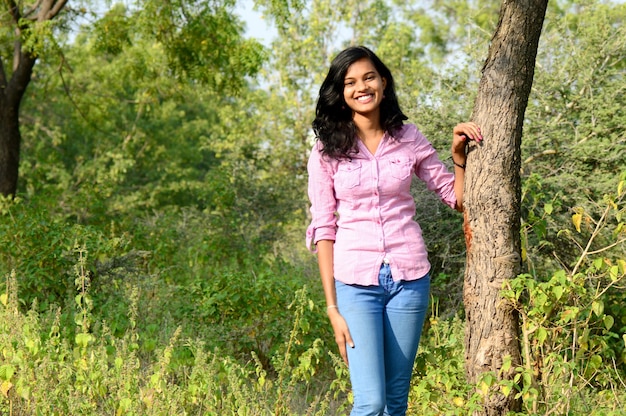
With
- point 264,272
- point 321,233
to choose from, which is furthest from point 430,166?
point 264,272

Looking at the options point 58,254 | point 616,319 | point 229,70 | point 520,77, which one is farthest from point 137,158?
point 520,77

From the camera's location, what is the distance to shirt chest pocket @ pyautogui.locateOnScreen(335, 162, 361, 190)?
10.4 feet

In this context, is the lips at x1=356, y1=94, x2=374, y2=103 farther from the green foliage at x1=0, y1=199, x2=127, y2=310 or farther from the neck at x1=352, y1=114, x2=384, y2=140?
the green foliage at x1=0, y1=199, x2=127, y2=310

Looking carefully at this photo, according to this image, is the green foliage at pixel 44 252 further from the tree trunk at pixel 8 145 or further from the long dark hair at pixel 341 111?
the tree trunk at pixel 8 145

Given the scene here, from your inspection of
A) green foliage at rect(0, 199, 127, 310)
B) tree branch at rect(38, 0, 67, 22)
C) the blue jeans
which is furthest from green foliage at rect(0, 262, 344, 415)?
tree branch at rect(38, 0, 67, 22)

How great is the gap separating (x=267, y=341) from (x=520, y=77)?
3.41 meters

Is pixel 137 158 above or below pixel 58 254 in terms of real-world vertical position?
above

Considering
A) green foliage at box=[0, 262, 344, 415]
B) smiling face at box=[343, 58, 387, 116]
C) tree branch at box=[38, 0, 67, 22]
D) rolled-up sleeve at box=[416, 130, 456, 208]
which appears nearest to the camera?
smiling face at box=[343, 58, 387, 116]

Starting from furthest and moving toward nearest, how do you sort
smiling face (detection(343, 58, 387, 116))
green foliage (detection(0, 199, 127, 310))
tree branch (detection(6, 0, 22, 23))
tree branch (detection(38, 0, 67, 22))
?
tree branch (detection(6, 0, 22, 23)) → tree branch (detection(38, 0, 67, 22)) → green foliage (detection(0, 199, 127, 310)) → smiling face (detection(343, 58, 387, 116))

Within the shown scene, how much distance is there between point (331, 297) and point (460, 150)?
1095 millimetres

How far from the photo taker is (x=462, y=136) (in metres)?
3.68

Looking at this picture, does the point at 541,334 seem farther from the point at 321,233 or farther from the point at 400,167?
the point at 321,233

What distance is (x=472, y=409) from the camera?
140 inches

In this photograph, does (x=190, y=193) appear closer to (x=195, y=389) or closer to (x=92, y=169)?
(x=92, y=169)
